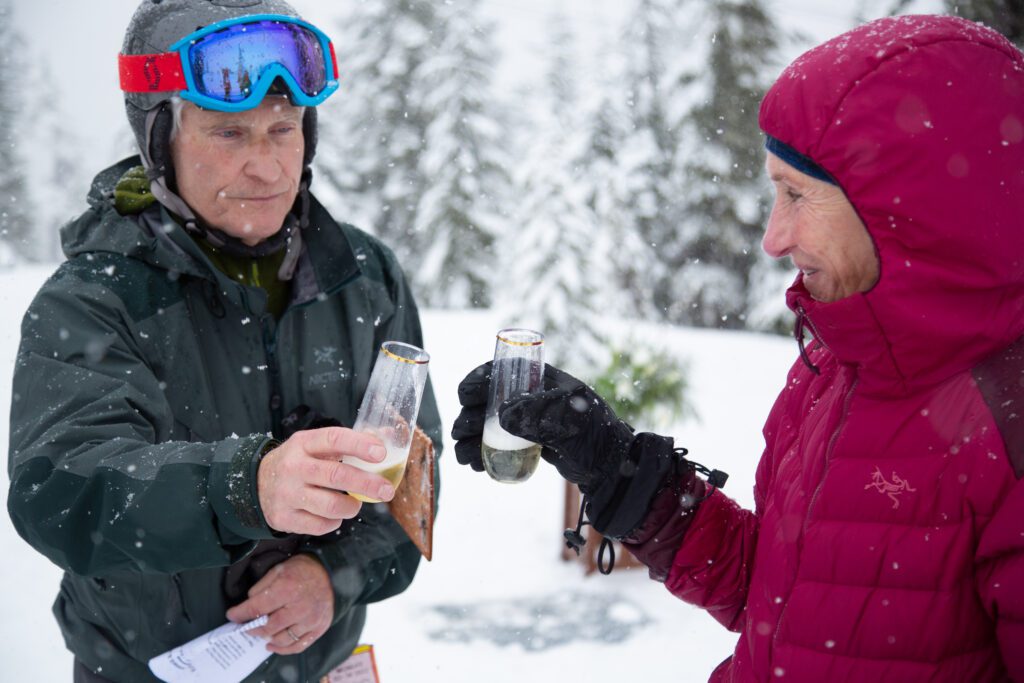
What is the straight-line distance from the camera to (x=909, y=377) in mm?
1477

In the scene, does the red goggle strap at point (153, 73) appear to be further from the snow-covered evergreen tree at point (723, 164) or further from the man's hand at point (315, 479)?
the snow-covered evergreen tree at point (723, 164)

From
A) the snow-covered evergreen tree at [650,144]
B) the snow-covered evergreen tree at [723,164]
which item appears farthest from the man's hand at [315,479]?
the snow-covered evergreen tree at [723,164]

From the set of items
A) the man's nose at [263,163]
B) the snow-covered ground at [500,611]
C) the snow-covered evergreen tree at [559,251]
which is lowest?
the snow-covered ground at [500,611]

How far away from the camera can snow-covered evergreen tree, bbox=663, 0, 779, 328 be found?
19.8 metres

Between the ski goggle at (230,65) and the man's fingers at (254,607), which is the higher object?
the ski goggle at (230,65)

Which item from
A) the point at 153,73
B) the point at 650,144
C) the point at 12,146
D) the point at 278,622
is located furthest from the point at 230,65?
the point at 12,146

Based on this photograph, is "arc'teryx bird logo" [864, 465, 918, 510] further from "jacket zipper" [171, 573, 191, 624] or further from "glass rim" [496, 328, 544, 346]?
"jacket zipper" [171, 573, 191, 624]

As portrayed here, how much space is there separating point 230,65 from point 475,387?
1.15 metres

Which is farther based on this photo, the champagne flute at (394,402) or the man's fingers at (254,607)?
the man's fingers at (254,607)

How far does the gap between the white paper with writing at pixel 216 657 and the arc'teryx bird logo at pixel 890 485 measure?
1.65 meters

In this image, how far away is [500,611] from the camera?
224 inches

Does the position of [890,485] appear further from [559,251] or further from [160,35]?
[559,251]

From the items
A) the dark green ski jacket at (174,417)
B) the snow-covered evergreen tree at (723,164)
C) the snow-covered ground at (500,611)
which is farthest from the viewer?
the snow-covered evergreen tree at (723,164)

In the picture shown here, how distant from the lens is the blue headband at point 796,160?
1.49m
